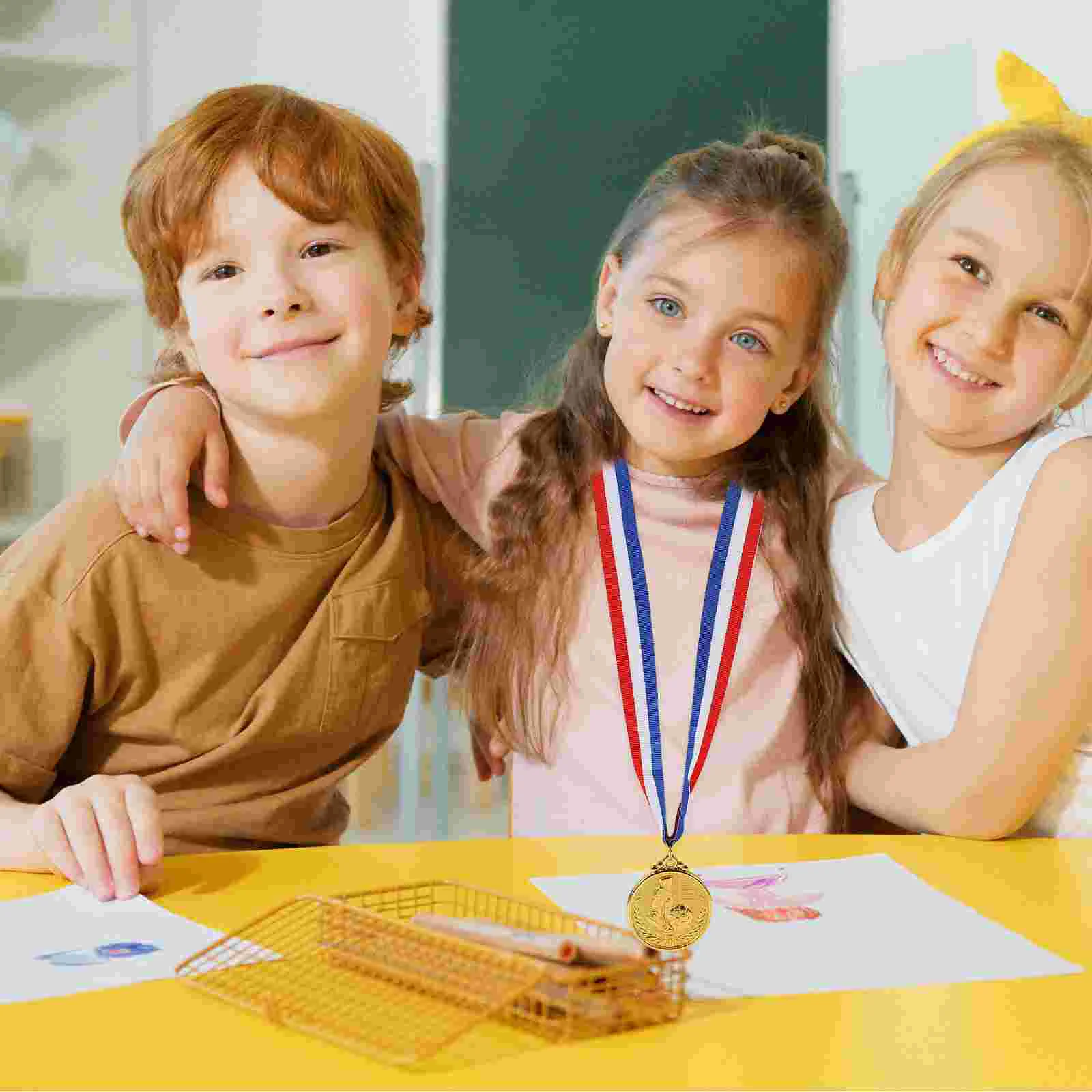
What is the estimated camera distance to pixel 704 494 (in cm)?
172

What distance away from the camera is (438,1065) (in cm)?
80

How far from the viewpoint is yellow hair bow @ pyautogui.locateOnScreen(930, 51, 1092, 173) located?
1.64m

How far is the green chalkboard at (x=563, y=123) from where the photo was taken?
3.37 meters

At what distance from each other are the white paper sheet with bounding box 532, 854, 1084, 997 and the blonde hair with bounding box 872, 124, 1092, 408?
0.60m

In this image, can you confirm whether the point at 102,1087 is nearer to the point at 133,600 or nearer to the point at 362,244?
the point at 133,600

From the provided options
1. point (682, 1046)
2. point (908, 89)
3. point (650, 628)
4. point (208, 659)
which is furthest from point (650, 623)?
point (908, 89)

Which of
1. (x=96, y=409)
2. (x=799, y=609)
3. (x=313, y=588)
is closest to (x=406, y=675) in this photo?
(x=313, y=588)

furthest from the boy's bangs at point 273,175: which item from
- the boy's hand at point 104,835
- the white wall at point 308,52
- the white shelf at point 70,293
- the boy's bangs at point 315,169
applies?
the white wall at point 308,52

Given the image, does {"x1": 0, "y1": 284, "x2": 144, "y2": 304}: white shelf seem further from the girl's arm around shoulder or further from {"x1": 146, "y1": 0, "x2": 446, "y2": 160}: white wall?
the girl's arm around shoulder

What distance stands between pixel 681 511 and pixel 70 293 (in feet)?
6.12

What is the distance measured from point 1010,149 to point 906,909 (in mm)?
864

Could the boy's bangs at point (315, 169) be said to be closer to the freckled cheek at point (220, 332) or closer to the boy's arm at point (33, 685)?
the freckled cheek at point (220, 332)

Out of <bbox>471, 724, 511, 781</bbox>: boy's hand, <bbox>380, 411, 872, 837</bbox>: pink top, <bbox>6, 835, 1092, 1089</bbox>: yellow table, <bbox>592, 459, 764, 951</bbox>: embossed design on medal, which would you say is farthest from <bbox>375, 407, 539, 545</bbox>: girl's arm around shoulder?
<bbox>6, 835, 1092, 1089</bbox>: yellow table

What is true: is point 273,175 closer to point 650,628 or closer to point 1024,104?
point 650,628
